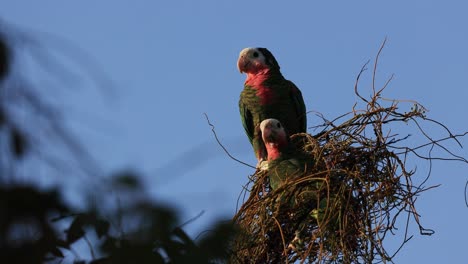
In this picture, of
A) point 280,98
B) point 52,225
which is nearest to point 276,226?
point 280,98

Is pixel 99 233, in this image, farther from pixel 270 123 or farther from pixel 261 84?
pixel 261 84

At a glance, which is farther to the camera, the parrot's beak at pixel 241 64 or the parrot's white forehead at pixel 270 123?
the parrot's beak at pixel 241 64

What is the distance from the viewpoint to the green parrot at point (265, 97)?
546cm

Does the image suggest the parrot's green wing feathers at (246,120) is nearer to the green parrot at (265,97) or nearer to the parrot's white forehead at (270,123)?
the green parrot at (265,97)

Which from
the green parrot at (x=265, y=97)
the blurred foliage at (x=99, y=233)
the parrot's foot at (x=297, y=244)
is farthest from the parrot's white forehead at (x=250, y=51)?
the blurred foliage at (x=99, y=233)

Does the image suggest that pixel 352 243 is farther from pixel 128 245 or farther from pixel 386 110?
pixel 128 245

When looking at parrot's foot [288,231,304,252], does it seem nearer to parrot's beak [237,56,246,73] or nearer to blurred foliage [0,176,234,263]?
parrot's beak [237,56,246,73]

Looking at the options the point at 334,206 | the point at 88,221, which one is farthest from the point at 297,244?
the point at 88,221

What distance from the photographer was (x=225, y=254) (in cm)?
188

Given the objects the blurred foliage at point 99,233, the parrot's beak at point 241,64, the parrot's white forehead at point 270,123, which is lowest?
the blurred foliage at point 99,233

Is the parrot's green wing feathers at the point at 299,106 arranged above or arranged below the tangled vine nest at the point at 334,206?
above

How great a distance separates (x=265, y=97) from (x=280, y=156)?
2.75 ft

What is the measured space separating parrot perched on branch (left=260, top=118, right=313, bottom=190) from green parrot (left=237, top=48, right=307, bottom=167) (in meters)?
0.38

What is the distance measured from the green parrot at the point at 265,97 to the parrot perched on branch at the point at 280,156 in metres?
0.38
